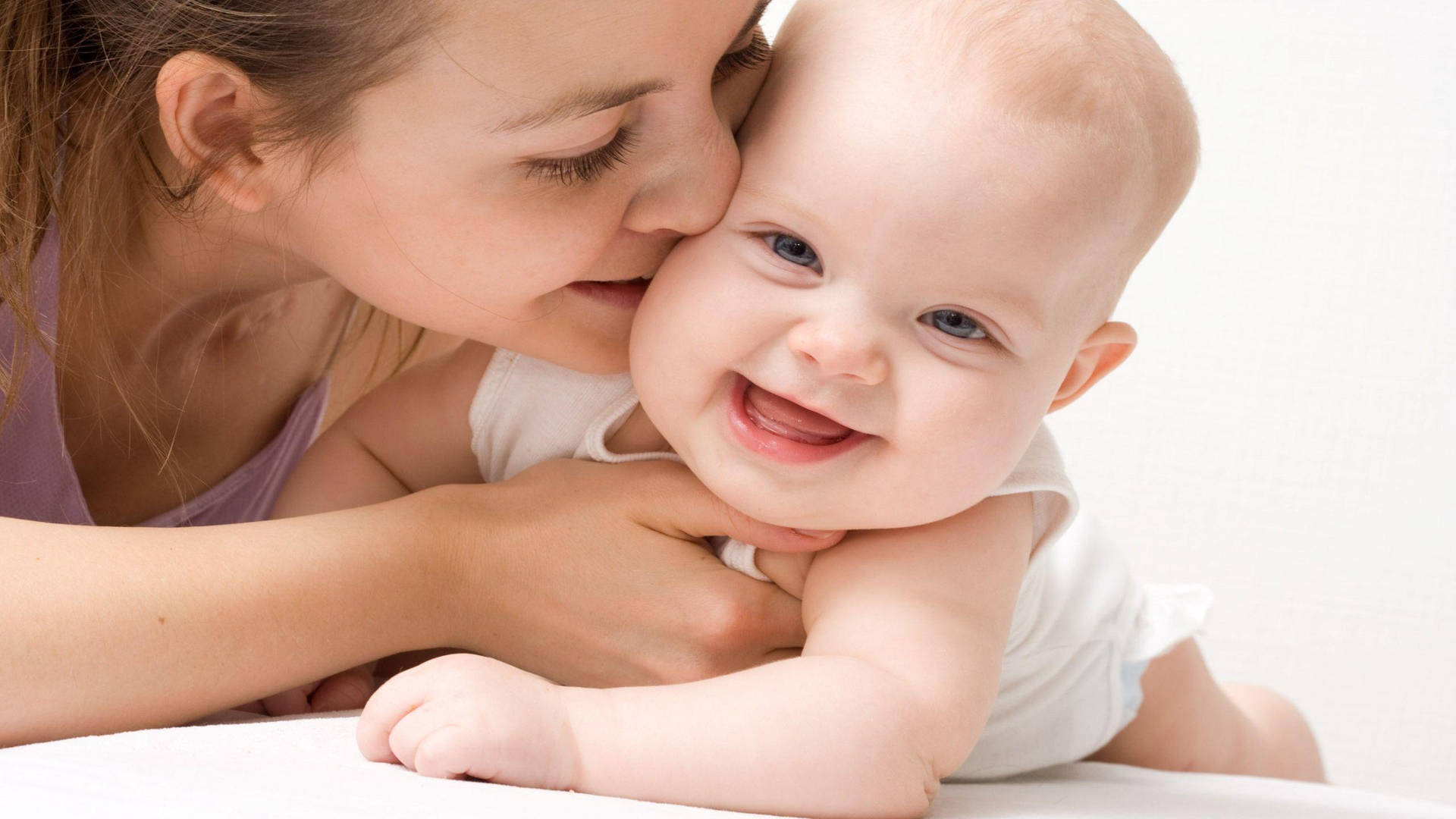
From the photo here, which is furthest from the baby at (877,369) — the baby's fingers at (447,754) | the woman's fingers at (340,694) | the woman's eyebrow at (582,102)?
the woman's fingers at (340,694)

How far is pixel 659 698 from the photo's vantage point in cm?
96

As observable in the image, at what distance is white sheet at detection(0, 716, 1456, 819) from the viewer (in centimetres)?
80

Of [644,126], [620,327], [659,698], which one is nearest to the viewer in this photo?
[659,698]

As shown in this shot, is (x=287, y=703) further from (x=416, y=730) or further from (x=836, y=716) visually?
(x=836, y=716)

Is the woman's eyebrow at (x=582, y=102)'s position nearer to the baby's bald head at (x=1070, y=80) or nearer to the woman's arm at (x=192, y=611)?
the baby's bald head at (x=1070, y=80)

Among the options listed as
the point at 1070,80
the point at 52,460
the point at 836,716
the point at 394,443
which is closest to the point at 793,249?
the point at 1070,80

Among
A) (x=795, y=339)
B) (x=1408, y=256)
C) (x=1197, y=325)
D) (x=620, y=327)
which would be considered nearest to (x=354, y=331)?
(x=620, y=327)

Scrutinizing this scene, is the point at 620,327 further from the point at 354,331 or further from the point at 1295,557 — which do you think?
the point at 1295,557

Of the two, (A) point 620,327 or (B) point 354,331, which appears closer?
(A) point 620,327

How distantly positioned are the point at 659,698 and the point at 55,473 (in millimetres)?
716

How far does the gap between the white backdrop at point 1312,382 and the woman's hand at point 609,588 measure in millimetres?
1279

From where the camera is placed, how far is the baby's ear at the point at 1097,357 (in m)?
1.13

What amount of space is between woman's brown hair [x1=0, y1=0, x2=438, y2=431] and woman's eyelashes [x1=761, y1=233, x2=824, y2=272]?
29 cm

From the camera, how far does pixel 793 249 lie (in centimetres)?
105
